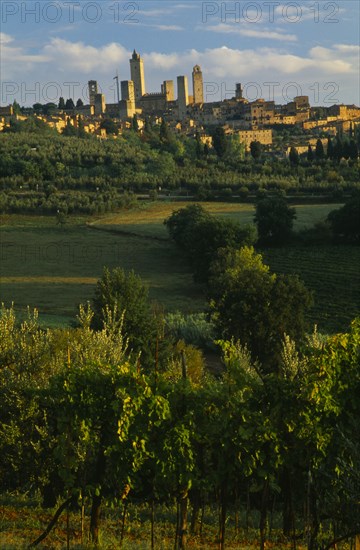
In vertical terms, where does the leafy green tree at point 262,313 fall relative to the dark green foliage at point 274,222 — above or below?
below

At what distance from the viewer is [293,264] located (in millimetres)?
51062

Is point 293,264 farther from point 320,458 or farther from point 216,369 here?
point 320,458

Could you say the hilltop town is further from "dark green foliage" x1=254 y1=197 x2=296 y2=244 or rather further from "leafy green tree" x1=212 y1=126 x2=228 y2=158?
"dark green foliage" x1=254 y1=197 x2=296 y2=244

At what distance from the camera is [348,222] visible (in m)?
57.8

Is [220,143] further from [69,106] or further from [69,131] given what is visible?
[69,106]

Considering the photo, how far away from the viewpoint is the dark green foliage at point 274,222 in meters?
59.0

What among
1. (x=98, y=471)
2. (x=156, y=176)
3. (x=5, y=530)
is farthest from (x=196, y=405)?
(x=156, y=176)

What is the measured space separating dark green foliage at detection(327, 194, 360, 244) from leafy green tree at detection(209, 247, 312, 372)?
27771 mm

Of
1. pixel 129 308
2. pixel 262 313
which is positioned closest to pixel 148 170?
pixel 129 308

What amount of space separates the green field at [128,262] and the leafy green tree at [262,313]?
5.79 meters

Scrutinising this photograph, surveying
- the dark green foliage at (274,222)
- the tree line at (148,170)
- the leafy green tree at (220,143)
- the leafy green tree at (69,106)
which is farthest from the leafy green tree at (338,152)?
the leafy green tree at (69,106)

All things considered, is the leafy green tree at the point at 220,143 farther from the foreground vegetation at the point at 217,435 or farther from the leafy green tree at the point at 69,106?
the foreground vegetation at the point at 217,435

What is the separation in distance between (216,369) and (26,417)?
1530cm

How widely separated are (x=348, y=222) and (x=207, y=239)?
1328 cm
